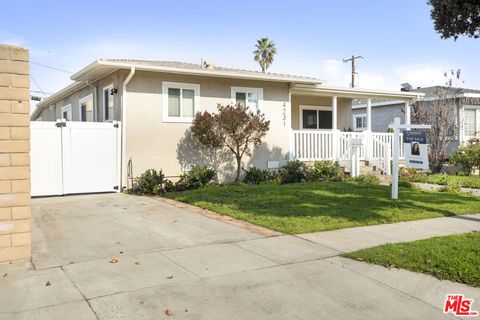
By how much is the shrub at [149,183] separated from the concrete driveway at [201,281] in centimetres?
464

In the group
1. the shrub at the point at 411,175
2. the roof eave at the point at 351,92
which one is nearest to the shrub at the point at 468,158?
the shrub at the point at 411,175

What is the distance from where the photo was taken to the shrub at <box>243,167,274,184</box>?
46.6ft

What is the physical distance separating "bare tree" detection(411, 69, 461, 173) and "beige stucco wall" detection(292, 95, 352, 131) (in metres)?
3.85

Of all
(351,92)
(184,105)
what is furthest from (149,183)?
(351,92)

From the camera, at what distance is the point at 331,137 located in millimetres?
16516

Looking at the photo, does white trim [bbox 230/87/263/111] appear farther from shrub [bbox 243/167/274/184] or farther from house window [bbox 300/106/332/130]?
house window [bbox 300/106/332/130]

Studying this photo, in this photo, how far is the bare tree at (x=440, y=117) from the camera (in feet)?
63.9

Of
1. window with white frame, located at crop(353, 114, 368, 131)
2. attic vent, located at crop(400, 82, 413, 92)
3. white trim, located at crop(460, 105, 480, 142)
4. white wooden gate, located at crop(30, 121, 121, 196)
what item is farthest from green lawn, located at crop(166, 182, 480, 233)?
attic vent, located at crop(400, 82, 413, 92)

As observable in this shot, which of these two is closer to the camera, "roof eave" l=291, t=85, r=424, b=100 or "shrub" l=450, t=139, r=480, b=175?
"roof eave" l=291, t=85, r=424, b=100

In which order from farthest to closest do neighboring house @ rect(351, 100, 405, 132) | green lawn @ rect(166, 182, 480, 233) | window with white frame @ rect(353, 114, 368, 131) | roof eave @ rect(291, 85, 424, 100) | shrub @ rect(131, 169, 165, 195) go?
window with white frame @ rect(353, 114, 368, 131)
neighboring house @ rect(351, 100, 405, 132)
roof eave @ rect(291, 85, 424, 100)
shrub @ rect(131, 169, 165, 195)
green lawn @ rect(166, 182, 480, 233)

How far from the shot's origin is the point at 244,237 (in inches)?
280

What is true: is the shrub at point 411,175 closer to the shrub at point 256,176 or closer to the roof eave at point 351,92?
the roof eave at point 351,92

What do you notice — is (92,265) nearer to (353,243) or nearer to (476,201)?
(353,243)

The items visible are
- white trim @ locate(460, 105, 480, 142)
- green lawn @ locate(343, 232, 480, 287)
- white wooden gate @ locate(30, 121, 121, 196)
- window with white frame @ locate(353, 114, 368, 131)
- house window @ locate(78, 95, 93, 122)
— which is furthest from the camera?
window with white frame @ locate(353, 114, 368, 131)
